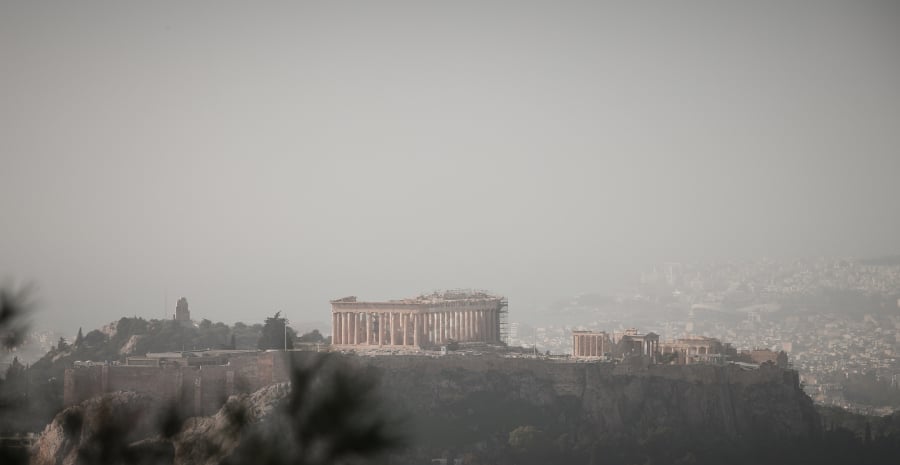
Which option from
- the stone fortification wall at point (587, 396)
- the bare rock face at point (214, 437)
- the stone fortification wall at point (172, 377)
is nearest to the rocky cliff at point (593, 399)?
the stone fortification wall at point (587, 396)

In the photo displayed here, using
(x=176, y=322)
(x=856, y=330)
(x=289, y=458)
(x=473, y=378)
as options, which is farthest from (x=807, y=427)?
(x=856, y=330)

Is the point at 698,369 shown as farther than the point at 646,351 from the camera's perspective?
No

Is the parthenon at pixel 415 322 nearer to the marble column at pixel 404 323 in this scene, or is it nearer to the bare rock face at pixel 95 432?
the marble column at pixel 404 323

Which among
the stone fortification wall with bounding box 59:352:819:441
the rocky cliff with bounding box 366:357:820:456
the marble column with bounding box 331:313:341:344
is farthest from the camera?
the marble column with bounding box 331:313:341:344

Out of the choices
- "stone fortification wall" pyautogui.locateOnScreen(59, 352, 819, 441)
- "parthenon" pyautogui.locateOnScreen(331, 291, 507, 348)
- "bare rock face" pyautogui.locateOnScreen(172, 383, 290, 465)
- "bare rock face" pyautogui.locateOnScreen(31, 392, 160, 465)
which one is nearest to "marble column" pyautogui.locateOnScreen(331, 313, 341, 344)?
"parthenon" pyautogui.locateOnScreen(331, 291, 507, 348)

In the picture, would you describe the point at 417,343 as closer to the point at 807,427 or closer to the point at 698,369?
the point at 698,369

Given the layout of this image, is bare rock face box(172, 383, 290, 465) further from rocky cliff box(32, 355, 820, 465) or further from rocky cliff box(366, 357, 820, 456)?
rocky cliff box(366, 357, 820, 456)

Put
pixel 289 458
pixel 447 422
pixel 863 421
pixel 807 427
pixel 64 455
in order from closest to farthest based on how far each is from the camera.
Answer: pixel 289 458, pixel 64 455, pixel 447 422, pixel 807 427, pixel 863 421

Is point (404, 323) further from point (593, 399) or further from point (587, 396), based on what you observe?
point (593, 399)

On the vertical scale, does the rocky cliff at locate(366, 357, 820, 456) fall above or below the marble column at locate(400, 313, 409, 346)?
below
